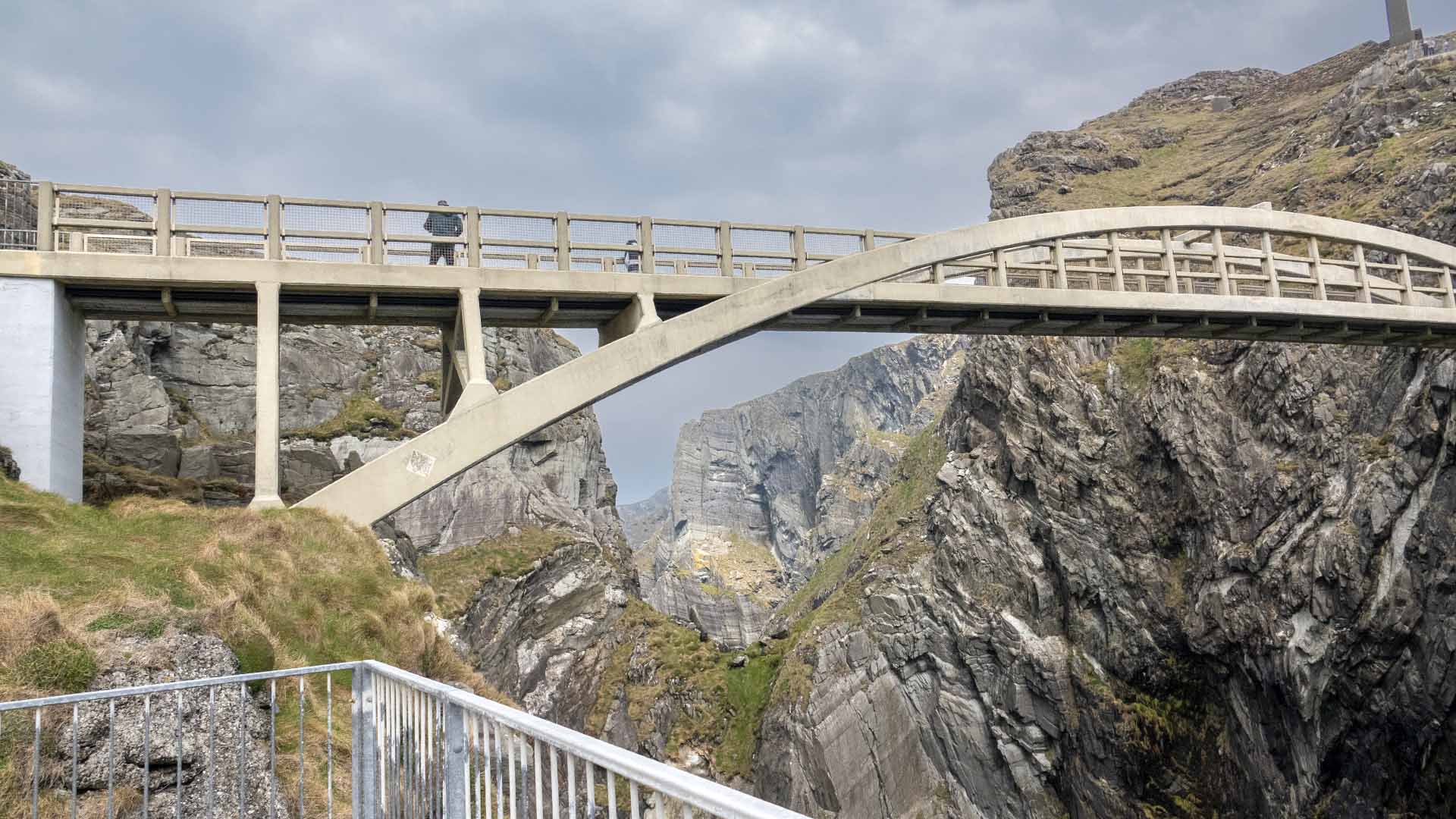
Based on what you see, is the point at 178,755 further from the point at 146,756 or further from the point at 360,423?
the point at 360,423

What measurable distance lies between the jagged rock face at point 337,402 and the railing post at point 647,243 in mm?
10409

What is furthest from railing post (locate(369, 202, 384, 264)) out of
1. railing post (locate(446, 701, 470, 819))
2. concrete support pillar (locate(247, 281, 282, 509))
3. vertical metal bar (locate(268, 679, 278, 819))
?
railing post (locate(446, 701, 470, 819))

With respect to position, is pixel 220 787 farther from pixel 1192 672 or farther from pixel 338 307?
pixel 1192 672

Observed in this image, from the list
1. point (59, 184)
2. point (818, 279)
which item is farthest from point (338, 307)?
point (818, 279)

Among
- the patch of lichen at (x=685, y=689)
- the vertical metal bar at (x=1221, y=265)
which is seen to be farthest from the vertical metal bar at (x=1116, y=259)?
the patch of lichen at (x=685, y=689)

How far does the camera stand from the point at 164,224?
61.5 ft

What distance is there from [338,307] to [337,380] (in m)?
22.4

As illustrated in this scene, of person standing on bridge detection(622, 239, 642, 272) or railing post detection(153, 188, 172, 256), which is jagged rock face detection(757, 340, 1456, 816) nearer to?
person standing on bridge detection(622, 239, 642, 272)

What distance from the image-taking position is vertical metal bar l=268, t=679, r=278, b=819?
8133mm

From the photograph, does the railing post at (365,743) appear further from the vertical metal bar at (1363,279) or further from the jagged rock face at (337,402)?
the vertical metal bar at (1363,279)

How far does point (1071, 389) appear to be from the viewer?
172 feet

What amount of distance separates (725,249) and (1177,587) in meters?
34.6

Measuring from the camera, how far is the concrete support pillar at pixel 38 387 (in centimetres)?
1716

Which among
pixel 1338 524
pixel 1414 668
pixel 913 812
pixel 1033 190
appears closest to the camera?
pixel 1414 668
